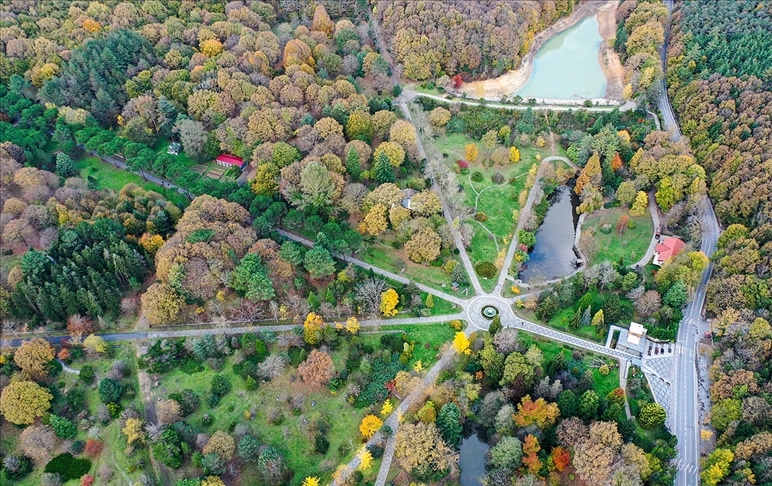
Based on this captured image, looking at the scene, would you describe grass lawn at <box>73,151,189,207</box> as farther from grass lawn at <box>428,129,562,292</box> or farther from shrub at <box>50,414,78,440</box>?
grass lawn at <box>428,129,562,292</box>

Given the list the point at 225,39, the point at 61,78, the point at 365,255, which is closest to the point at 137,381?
the point at 365,255

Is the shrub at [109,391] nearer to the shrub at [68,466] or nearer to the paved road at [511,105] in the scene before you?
the shrub at [68,466]

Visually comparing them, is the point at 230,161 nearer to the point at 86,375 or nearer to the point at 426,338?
the point at 86,375

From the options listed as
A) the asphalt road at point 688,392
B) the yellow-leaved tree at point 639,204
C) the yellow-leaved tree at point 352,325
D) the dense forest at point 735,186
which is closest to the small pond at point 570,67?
the dense forest at point 735,186

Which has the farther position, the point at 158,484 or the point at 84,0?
the point at 84,0

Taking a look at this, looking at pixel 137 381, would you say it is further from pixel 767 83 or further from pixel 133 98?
pixel 767 83

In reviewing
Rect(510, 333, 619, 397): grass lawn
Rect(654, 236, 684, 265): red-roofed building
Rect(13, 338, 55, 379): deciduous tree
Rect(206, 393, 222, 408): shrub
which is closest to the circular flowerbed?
Rect(510, 333, 619, 397): grass lawn

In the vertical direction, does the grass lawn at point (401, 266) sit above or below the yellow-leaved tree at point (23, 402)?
above
